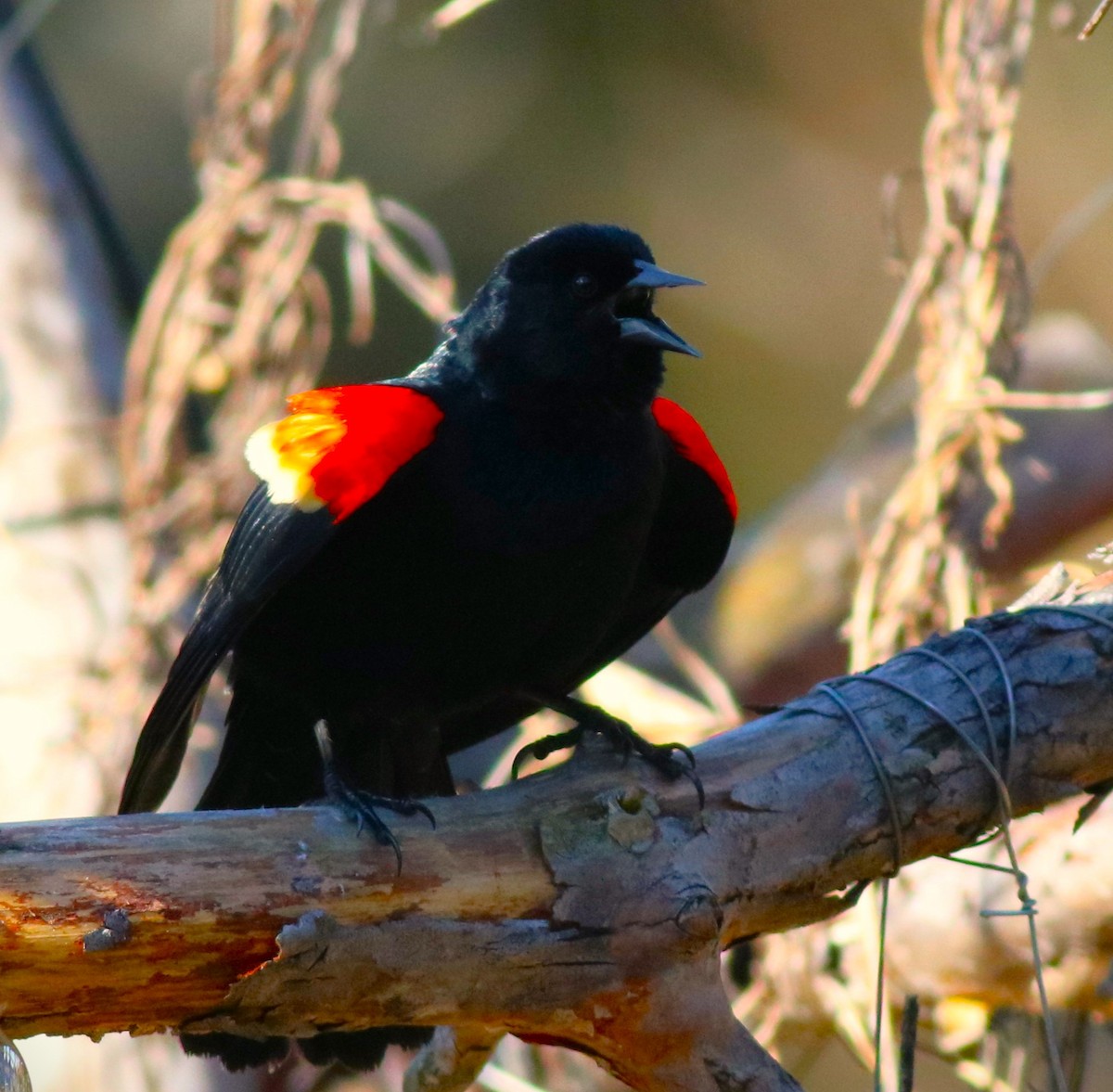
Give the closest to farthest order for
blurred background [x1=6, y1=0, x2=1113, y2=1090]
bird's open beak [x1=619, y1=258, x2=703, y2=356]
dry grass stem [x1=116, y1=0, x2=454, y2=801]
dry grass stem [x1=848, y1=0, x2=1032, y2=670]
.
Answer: bird's open beak [x1=619, y1=258, x2=703, y2=356] → dry grass stem [x1=848, y1=0, x2=1032, y2=670] → dry grass stem [x1=116, y1=0, x2=454, y2=801] → blurred background [x1=6, y1=0, x2=1113, y2=1090]

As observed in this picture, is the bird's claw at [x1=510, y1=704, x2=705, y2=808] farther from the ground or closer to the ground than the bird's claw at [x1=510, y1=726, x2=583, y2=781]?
farther from the ground

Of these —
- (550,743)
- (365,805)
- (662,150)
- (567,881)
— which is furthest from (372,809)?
(662,150)

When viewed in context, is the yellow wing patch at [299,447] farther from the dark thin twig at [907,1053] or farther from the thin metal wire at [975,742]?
the dark thin twig at [907,1053]

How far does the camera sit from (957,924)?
8.11ft

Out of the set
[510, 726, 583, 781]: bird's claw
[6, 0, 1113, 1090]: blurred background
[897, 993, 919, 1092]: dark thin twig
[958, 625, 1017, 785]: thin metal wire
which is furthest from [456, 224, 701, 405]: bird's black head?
[6, 0, 1113, 1090]: blurred background

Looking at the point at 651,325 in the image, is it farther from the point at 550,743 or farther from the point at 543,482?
the point at 550,743

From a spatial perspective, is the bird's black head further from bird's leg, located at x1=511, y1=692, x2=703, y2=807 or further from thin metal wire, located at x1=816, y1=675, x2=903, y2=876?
thin metal wire, located at x1=816, y1=675, x2=903, y2=876

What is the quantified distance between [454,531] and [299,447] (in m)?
0.24

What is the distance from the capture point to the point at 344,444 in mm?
1912

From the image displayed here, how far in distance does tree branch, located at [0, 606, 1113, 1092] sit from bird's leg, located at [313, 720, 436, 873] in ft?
0.05

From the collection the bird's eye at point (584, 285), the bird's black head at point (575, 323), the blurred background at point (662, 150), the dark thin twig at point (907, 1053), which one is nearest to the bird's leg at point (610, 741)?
the dark thin twig at point (907, 1053)

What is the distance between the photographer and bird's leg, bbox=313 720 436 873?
1.60 metres

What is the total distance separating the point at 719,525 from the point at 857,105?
201 inches

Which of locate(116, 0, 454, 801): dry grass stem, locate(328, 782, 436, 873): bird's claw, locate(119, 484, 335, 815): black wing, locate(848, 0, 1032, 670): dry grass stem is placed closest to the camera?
locate(328, 782, 436, 873): bird's claw
